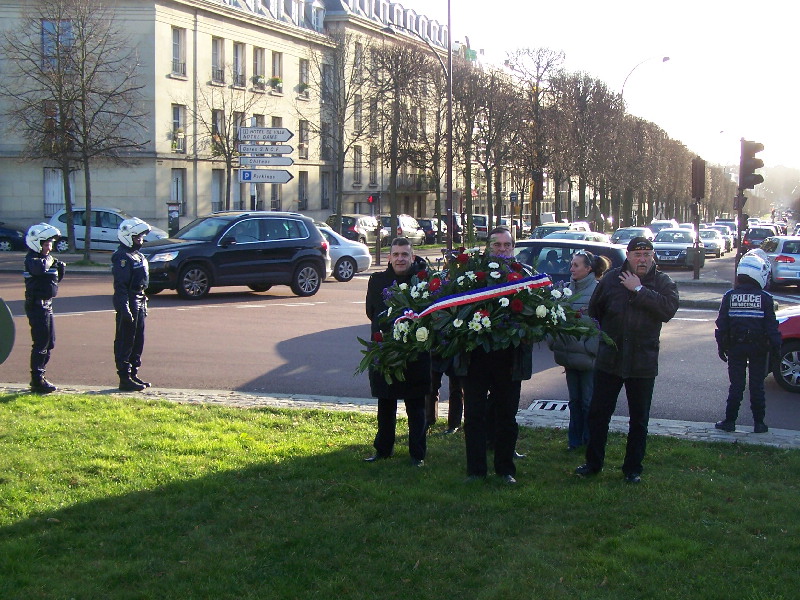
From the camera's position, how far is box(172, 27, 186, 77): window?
46.1m

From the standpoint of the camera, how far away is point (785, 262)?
2717 cm

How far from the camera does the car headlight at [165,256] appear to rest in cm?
1894

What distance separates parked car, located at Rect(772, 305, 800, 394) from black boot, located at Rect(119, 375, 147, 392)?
279 inches

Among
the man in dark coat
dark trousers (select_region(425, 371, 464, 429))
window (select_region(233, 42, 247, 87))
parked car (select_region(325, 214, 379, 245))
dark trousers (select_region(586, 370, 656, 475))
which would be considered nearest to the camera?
dark trousers (select_region(586, 370, 656, 475))

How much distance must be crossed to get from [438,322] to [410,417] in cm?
99

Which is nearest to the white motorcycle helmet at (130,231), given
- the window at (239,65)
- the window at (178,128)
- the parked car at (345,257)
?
the parked car at (345,257)

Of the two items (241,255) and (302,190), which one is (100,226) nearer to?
(241,255)

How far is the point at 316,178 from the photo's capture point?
58094mm

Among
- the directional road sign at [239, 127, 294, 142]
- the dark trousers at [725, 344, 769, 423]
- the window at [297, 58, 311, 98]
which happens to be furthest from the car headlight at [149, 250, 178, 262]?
the window at [297, 58, 311, 98]

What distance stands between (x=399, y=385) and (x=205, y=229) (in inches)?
561

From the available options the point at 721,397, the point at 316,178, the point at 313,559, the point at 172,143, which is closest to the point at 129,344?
the point at 313,559

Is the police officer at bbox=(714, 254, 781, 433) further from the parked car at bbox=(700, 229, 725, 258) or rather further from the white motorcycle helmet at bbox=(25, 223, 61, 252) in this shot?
the parked car at bbox=(700, 229, 725, 258)

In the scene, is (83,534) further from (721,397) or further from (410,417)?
(721,397)

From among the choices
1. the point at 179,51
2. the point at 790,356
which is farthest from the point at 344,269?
the point at 179,51
